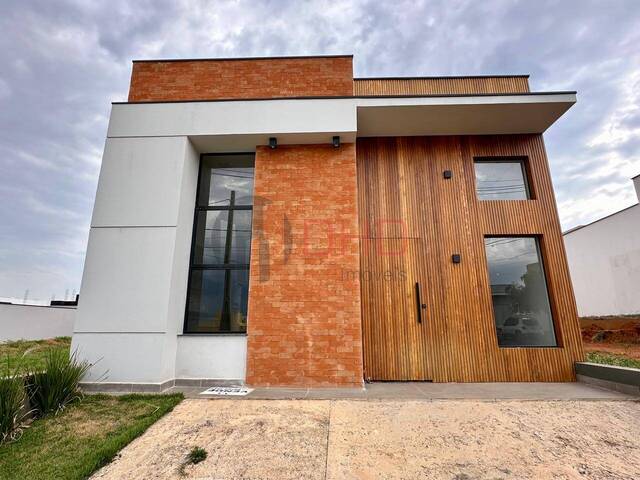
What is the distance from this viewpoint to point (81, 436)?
2729 millimetres

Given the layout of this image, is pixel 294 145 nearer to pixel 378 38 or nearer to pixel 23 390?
pixel 378 38

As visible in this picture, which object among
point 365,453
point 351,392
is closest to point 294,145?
point 351,392

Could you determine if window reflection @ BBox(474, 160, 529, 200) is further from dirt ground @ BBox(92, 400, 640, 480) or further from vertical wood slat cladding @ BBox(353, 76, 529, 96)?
dirt ground @ BBox(92, 400, 640, 480)

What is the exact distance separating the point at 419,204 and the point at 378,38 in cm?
461

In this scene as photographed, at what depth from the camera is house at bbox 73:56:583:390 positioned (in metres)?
4.39

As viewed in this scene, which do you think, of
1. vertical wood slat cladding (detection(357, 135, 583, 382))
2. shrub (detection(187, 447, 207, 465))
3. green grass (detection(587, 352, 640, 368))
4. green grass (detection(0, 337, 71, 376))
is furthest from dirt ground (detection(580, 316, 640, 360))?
green grass (detection(0, 337, 71, 376))

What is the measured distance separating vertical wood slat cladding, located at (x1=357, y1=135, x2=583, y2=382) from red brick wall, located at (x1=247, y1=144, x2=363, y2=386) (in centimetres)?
59

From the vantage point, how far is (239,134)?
A: 5.00 m

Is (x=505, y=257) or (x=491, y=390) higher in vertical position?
(x=505, y=257)

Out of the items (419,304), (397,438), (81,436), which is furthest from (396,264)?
(81,436)

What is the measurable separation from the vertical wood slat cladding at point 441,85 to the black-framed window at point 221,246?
2924 millimetres

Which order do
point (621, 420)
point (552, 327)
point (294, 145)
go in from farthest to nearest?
point (294, 145) → point (552, 327) → point (621, 420)

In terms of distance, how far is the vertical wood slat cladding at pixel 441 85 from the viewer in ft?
18.6

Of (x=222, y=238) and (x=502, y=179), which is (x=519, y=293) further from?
(x=222, y=238)
